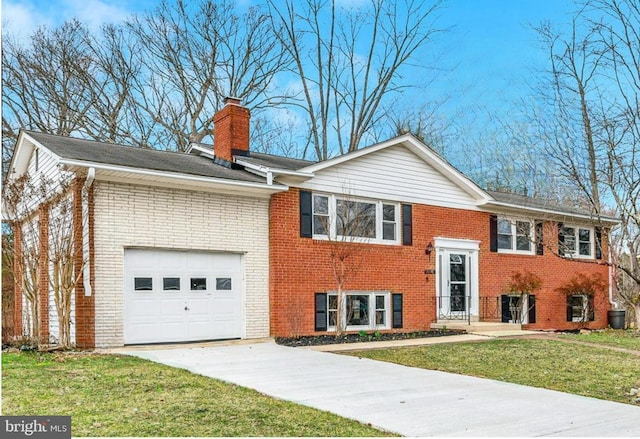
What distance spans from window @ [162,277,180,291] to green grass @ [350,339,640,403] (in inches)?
160

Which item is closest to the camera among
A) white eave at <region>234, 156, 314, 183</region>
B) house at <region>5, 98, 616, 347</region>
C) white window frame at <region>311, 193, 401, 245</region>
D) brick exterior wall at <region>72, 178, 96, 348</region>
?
brick exterior wall at <region>72, 178, 96, 348</region>

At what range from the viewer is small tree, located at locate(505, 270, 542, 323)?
19.1m

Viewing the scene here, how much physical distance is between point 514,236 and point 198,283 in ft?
34.6

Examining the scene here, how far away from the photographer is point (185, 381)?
27.0ft

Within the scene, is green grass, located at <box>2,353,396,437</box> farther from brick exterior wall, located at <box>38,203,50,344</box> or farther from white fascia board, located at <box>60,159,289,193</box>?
white fascia board, located at <box>60,159,289,193</box>

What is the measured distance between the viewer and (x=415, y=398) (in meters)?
7.58

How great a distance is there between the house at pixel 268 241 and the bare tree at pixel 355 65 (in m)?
13.2

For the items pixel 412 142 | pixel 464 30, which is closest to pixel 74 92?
pixel 412 142

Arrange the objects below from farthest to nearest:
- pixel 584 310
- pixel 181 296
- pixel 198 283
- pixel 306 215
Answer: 1. pixel 584 310
2. pixel 306 215
3. pixel 198 283
4. pixel 181 296

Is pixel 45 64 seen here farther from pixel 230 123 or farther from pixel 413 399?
pixel 413 399

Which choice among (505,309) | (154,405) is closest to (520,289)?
(505,309)

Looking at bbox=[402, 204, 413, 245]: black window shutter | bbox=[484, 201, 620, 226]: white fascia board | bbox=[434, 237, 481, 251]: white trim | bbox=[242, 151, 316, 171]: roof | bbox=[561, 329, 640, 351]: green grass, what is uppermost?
bbox=[242, 151, 316, 171]: roof

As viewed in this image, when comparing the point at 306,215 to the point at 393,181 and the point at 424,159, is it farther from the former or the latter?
the point at 424,159

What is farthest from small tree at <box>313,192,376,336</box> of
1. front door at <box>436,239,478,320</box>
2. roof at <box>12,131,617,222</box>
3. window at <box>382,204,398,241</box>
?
front door at <box>436,239,478,320</box>
